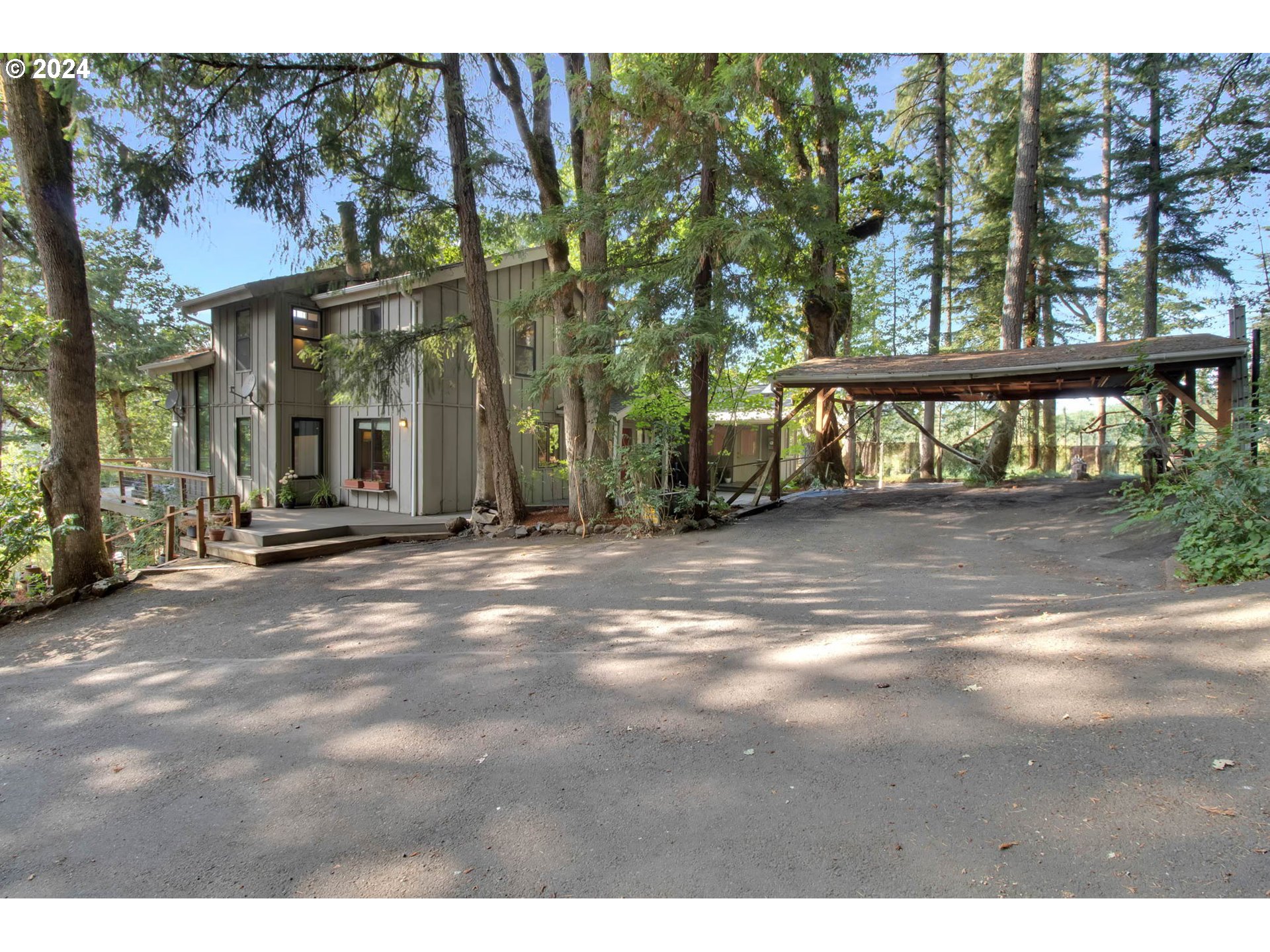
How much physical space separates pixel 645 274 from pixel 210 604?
23.5 feet

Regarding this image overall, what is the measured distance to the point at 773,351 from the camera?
57.9ft

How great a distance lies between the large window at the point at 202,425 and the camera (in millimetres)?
15312

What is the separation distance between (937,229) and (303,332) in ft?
56.4

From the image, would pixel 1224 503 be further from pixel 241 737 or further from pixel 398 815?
pixel 241 737

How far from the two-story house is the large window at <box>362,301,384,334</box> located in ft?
0.09

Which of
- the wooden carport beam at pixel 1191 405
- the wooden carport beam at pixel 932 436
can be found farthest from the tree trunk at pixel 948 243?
the wooden carport beam at pixel 1191 405

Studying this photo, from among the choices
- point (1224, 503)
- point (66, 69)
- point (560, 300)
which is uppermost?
point (66, 69)

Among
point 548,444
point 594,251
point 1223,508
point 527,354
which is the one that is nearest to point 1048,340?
point 548,444

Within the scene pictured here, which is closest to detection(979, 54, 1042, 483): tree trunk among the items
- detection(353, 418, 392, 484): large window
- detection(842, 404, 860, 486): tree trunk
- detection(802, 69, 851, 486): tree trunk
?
detection(842, 404, 860, 486): tree trunk

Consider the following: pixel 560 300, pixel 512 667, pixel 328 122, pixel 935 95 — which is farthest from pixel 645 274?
Answer: pixel 935 95

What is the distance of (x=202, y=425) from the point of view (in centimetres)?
1548

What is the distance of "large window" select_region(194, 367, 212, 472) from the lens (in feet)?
50.2

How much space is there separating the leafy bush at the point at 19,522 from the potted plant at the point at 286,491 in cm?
535
